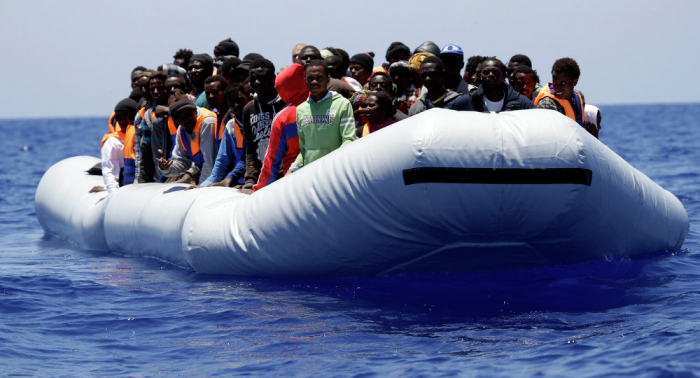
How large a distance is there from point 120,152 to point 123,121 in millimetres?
399

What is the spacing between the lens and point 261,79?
655cm

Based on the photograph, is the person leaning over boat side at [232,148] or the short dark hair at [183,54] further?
the short dark hair at [183,54]

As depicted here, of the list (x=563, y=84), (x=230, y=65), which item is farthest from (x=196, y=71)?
(x=563, y=84)

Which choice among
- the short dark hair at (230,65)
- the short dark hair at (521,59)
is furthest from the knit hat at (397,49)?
the short dark hair at (230,65)

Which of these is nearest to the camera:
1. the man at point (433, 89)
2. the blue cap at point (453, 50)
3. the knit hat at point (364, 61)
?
the man at point (433, 89)

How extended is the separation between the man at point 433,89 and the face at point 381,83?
251mm

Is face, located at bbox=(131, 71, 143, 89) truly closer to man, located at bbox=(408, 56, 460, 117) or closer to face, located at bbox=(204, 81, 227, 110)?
face, located at bbox=(204, 81, 227, 110)

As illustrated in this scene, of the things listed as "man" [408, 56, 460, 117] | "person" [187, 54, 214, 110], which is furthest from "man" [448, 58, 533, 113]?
"person" [187, 54, 214, 110]

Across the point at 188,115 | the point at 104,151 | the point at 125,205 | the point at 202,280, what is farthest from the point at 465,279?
the point at 104,151

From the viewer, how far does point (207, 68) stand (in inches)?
334

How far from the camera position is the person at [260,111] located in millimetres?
6547

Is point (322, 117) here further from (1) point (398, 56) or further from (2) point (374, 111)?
(1) point (398, 56)

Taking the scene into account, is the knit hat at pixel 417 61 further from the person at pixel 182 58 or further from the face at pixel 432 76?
the person at pixel 182 58

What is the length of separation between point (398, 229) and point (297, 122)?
1291 millimetres
